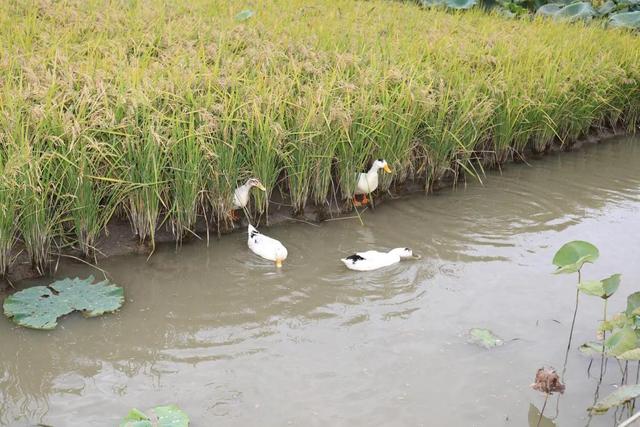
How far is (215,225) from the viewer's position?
15.6 ft

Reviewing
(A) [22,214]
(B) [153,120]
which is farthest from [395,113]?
(A) [22,214]

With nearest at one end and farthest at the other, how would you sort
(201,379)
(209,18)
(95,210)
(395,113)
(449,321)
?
1. (201,379)
2. (449,321)
3. (95,210)
4. (395,113)
5. (209,18)

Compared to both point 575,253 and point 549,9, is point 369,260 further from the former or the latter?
point 549,9

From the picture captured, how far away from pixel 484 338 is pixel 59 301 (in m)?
2.25

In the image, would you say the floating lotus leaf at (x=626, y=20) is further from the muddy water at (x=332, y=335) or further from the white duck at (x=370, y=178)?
the white duck at (x=370, y=178)

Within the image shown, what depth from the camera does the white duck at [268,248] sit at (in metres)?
4.27

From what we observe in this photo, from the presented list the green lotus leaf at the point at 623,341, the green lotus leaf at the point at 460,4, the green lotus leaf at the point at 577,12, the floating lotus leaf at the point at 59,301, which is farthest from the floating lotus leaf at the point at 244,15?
the green lotus leaf at the point at 577,12

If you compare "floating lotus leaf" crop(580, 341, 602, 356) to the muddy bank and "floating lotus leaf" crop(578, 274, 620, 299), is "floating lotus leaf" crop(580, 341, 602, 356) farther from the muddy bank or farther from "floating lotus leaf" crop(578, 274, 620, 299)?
the muddy bank

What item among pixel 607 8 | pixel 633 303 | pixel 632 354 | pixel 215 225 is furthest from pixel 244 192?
pixel 607 8

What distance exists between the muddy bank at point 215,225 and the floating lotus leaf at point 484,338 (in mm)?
1701

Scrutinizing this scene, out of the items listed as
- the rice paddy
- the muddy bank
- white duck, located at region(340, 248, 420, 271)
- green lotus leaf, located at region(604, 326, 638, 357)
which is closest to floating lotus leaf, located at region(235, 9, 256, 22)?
the rice paddy

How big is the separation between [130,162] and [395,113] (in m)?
2.01

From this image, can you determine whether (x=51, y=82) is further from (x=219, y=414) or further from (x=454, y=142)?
(x=454, y=142)

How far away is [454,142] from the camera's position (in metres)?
5.67
